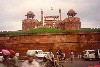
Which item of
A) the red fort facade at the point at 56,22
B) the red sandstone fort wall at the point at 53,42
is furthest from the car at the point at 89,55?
the red fort facade at the point at 56,22

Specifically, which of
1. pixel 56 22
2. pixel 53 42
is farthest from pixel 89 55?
pixel 56 22

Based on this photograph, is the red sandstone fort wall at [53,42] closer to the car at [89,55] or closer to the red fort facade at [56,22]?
the car at [89,55]

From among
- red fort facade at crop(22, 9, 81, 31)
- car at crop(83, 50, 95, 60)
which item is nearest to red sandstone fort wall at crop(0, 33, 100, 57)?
car at crop(83, 50, 95, 60)

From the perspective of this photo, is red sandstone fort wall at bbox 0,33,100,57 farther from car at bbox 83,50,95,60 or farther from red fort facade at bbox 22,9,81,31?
red fort facade at bbox 22,9,81,31

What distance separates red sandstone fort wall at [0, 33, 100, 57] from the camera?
3575 cm

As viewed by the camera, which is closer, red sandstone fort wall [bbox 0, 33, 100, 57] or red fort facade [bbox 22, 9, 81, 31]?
red sandstone fort wall [bbox 0, 33, 100, 57]

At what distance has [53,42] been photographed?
36.0 m

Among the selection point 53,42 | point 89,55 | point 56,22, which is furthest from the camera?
point 56,22

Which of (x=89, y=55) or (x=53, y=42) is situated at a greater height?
(x=53, y=42)

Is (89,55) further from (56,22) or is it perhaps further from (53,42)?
(56,22)

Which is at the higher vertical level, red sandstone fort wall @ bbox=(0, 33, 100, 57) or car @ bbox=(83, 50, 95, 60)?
red sandstone fort wall @ bbox=(0, 33, 100, 57)

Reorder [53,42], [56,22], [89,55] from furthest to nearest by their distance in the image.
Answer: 1. [56,22]
2. [53,42]
3. [89,55]

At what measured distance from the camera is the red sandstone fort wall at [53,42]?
35.8 metres

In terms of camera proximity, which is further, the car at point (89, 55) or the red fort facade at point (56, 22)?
the red fort facade at point (56, 22)
